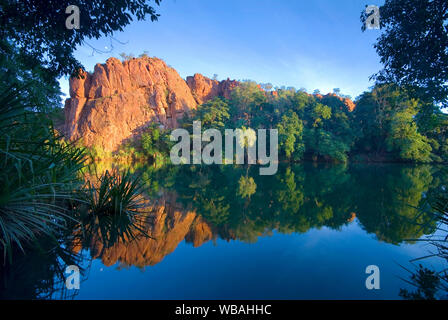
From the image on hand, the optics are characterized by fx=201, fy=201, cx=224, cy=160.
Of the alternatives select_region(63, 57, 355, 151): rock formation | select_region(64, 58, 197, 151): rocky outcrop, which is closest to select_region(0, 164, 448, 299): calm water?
select_region(63, 57, 355, 151): rock formation

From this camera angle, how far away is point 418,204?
4.52 meters

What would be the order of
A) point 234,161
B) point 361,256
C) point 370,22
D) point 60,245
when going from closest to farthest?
point 60,245 < point 361,256 < point 370,22 < point 234,161

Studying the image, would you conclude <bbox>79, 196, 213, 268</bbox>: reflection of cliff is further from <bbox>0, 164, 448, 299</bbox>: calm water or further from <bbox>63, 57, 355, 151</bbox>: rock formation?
<bbox>63, 57, 355, 151</bbox>: rock formation

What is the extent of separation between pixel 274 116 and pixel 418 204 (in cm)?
2324

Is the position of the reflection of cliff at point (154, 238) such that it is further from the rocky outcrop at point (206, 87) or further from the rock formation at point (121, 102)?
the rocky outcrop at point (206, 87)

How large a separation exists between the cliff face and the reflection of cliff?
2693 centimetres

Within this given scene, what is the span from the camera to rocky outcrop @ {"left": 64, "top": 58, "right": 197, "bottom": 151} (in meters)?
27.5

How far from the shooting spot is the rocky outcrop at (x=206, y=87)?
36.0 metres

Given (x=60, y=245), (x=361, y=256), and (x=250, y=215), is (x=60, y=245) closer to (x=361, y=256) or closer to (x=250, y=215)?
(x=250, y=215)

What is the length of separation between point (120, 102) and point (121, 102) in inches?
5.4

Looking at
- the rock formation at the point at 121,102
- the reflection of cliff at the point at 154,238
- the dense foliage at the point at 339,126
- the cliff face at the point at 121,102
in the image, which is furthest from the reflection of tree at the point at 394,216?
the cliff face at the point at 121,102

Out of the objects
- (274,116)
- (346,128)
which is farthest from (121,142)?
(346,128)

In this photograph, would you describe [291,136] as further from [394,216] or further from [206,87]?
[206,87]

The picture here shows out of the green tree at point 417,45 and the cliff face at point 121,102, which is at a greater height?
the cliff face at point 121,102
